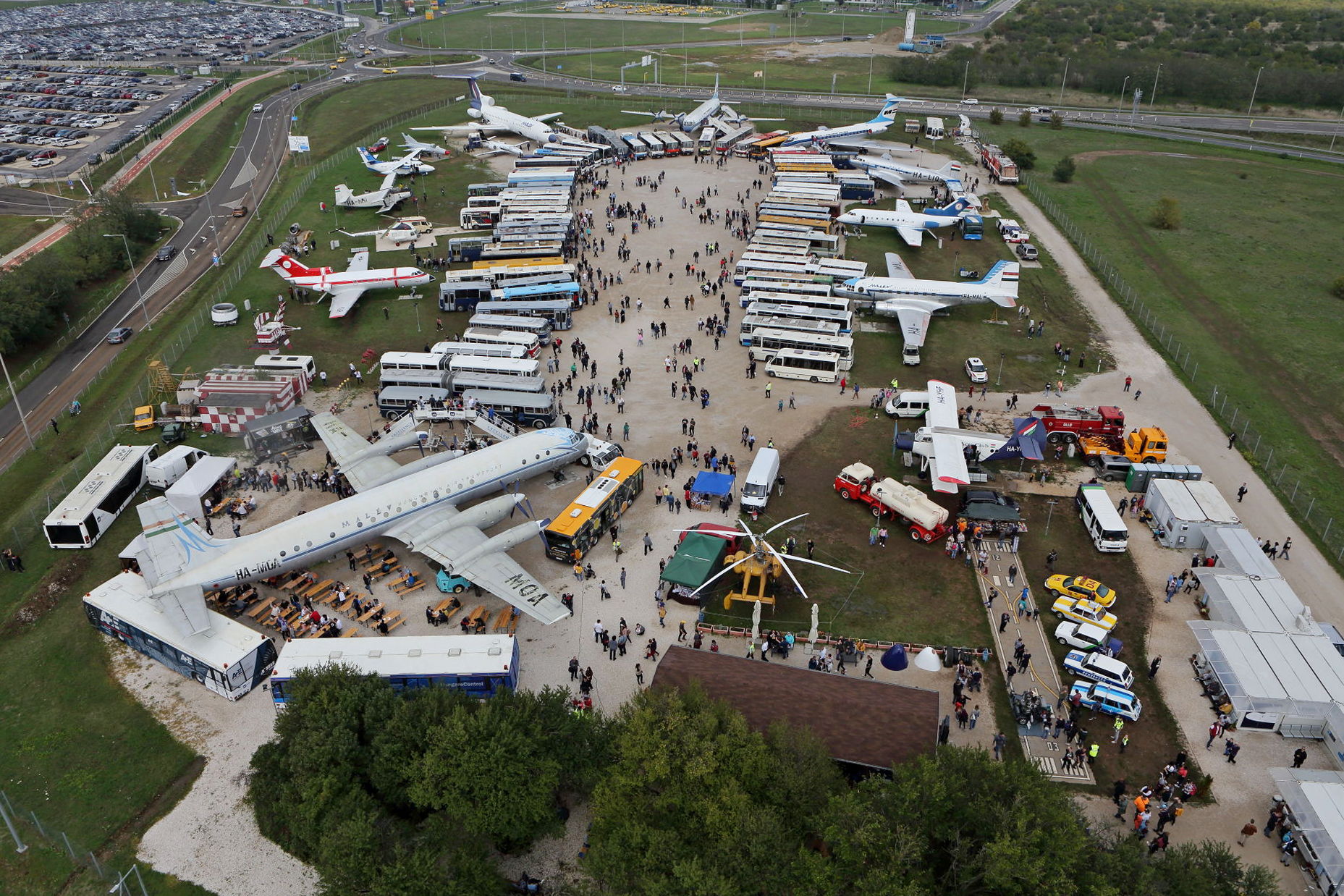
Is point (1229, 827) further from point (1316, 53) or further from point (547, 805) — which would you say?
point (1316, 53)

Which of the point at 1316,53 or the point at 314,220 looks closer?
the point at 314,220

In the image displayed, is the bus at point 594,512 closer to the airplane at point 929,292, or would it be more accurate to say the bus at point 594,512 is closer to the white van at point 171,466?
the white van at point 171,466

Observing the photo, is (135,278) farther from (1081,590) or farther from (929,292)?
(1081,590)

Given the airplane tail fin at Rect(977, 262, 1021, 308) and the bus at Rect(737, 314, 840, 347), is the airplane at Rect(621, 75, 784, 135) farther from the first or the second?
the bus at Rect(737, 314, 840, 347)

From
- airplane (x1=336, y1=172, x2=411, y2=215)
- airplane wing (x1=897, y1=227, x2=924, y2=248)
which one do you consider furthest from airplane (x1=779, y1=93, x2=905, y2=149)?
airplane (x1=336, y1=172, x2=411, y2=215)

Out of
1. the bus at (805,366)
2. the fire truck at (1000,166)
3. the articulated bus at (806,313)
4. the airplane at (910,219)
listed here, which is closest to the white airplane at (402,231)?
the articulated bus at (806,313)

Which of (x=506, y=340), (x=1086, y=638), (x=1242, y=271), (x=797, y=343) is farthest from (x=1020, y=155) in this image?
(x=1086, y=638)

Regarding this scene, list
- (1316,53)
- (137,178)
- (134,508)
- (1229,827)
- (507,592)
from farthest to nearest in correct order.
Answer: (1316,53)
(137,178)
(134,508)
(507,592)
(1229,827)

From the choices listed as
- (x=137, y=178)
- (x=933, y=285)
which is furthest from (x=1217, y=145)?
(x=137, y=178)
